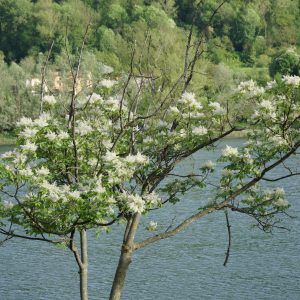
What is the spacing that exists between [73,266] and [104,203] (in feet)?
39.0

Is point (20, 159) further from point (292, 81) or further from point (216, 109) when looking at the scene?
point (292, 81)

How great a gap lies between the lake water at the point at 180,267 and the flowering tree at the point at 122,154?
24.4 feet

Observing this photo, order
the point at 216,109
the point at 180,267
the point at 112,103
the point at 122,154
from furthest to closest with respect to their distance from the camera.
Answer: the point at 180,267 < the point at 122,154 < the point at 112,103 < the point at 216,109

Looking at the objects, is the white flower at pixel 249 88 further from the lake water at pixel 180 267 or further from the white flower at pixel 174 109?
the lake water at pixel 180 267

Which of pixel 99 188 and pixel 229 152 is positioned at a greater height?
pixel 229 152

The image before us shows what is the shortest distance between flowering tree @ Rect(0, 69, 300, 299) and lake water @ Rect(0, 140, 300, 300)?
24.4 ft

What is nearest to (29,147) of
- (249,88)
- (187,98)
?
(187,98)

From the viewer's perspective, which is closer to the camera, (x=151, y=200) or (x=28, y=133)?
(x=28, y=133)

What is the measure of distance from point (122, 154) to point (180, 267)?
968cm

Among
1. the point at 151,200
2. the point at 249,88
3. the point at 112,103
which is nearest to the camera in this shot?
the point at 151,200

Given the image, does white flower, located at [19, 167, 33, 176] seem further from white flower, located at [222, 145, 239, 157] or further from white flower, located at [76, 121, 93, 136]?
white flower, located at [222, 145, 239, 157]

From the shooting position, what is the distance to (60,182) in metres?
7.93

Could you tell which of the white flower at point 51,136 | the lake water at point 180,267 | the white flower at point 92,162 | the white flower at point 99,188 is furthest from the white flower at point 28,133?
the lake water at point 180,267

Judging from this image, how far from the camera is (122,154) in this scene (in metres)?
8.33
